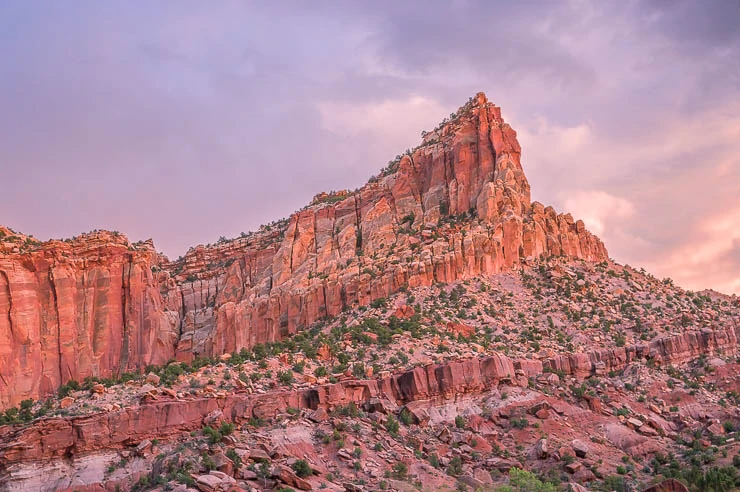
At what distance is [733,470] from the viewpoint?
182 feet

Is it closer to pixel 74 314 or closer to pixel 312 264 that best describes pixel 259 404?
pixel 74 314

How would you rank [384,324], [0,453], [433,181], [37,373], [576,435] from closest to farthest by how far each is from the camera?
[0,453] → [576,435] → [384,324] → [37,373] → [433,181]

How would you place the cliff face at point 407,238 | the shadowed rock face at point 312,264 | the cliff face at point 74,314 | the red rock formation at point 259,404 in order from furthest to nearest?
the cliff face at point 407,238 → the shadowed rock face at point 312,264 → the cliff face at point 74,314 → the red rock formation at point 259,404

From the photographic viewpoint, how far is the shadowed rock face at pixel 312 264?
86.4m

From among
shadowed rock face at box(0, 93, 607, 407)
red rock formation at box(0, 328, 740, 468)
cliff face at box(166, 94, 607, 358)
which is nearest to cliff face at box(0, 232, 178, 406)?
shadowed rock face at box(0, 93, 607, 407)

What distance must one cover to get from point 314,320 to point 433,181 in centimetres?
2231

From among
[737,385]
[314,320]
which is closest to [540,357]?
[737,385]

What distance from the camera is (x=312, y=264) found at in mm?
105000

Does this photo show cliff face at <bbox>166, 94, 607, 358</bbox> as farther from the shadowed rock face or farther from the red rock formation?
the red rock formation

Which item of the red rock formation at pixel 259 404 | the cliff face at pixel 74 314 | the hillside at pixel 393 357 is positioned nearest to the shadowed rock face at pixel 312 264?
the cliff face at pixel 74 314

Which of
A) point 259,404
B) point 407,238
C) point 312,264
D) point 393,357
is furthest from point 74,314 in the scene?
point 393,357

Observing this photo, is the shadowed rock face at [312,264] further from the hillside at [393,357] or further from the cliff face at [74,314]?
the hillside at [393,357]

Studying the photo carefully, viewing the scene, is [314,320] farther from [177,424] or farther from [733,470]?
[733,470]

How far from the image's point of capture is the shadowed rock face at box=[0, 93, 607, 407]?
86.4m
